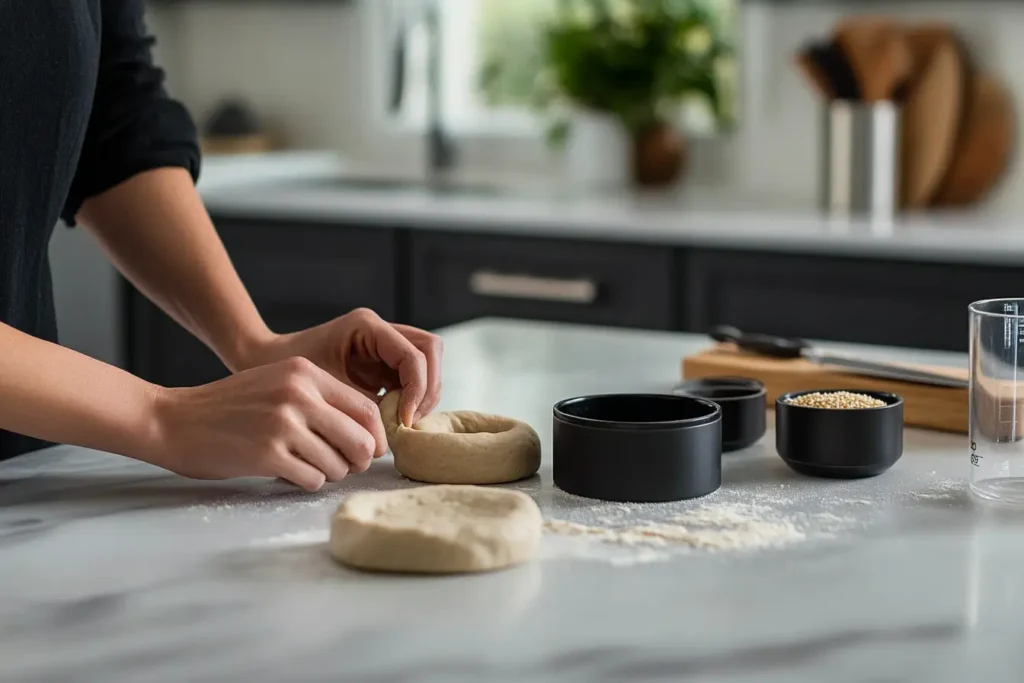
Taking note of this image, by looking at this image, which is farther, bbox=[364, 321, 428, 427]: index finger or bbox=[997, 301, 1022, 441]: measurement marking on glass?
bbox=[364, 321, 428, 427]: index finger

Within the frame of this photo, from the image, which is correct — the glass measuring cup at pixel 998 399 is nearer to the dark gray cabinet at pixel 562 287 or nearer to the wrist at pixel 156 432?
the wrist at pixel 156 432

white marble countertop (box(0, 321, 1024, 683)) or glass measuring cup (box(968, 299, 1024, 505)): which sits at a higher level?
glass measuring cup (box(968, 299, 1024, 505))

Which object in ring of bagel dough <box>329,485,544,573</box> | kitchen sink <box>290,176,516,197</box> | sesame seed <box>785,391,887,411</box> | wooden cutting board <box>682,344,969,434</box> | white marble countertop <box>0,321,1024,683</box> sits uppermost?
kitchen sink <box>290,176,516,197</box>

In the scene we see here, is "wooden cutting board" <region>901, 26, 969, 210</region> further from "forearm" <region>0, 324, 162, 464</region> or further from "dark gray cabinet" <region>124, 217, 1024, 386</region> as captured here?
"forearm" <region>0, 324, 162, 464</region>

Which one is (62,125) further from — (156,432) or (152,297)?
(156,432)

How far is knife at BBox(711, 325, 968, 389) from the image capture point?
4.13 feet

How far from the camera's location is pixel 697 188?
320 centimetres

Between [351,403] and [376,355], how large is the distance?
0.21 meters

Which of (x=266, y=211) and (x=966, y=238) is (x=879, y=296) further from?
(x=266, y=211)

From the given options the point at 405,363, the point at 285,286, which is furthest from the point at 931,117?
the point at 405,363

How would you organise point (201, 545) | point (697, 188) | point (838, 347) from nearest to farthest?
point (201, 545)
point (838, 347)
point (697, 188)

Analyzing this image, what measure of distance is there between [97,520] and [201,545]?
11 centimetres

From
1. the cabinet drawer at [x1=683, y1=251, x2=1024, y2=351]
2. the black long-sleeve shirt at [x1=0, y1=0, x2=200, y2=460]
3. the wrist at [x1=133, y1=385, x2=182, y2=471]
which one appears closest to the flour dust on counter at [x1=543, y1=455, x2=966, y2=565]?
the wrist at [x1=133, y1=385, x2=182, y2=471]

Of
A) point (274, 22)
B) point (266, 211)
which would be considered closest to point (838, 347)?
point (266, 211)
